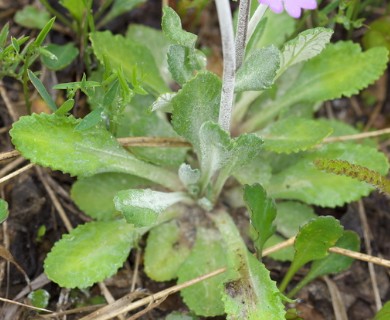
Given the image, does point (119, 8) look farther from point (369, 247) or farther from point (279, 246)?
point (369, 247)

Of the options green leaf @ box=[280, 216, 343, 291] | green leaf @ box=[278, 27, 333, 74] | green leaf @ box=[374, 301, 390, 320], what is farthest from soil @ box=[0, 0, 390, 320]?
green leaf @ box=[278, 27, 333, 74]

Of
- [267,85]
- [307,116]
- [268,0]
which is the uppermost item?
[268,0]

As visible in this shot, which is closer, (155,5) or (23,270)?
(23,270)

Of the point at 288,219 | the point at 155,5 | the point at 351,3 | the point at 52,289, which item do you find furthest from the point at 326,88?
the point at 52,289

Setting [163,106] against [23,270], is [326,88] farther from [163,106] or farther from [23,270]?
[23,270]

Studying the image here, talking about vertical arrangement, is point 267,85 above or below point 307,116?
above

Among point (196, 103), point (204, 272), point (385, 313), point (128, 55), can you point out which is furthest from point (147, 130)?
point (385, 313)

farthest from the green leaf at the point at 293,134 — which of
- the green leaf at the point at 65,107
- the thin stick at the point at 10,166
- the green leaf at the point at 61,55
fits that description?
the thin stick at the point at 10,166

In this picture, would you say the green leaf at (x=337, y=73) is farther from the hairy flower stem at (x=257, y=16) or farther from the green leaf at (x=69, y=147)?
the green leaf at (x=69, y=147)
